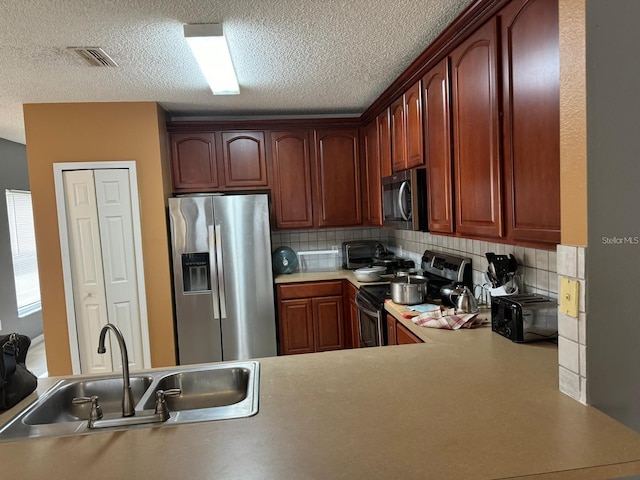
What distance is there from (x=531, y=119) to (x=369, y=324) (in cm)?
174

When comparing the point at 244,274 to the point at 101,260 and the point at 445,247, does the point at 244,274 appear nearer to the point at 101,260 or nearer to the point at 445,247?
the point at 101,260

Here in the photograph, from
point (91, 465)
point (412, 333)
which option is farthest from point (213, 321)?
point (91, 465)

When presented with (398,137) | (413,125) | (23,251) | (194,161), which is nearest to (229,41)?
(413,125)

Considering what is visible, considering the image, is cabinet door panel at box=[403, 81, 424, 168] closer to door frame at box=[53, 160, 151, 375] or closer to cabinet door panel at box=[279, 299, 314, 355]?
cabinet door panel at box=[279, 299, 314, 355]

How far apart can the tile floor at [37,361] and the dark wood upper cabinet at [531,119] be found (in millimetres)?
4376

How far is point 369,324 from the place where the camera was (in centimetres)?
287

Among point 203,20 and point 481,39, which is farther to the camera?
point 203,20

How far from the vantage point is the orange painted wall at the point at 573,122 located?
1137 millimetres

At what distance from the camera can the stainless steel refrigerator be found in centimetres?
349

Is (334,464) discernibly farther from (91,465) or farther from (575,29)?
(575,29)

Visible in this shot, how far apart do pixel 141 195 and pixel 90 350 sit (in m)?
1.32

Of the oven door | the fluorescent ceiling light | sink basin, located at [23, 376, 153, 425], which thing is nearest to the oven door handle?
the oven door

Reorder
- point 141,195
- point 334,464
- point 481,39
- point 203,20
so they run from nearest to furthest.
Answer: point 334,464, point 481,39, point 203,20, point 141,195

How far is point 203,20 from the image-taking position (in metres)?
2.01
